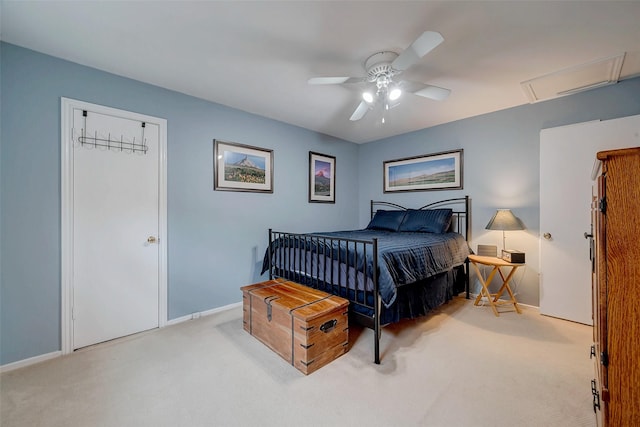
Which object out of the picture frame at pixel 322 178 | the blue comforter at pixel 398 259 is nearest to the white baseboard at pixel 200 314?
the blue comforter at pixel 398 259

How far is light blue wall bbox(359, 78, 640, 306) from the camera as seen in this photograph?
8.56 ft

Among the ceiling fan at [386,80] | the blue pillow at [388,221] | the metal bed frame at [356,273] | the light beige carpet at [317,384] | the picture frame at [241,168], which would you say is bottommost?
the light beige carpet at [317,384]

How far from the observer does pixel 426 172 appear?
3920 mm

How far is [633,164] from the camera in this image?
868mm

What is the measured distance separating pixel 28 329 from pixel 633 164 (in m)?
3.66

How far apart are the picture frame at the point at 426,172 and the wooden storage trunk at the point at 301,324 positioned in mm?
2589

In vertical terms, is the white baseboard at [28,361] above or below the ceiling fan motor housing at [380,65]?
below

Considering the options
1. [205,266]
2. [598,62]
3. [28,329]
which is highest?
[598,62]

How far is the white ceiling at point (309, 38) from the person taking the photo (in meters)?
1.60

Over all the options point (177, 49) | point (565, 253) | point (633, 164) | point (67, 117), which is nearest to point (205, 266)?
point (67, 117)

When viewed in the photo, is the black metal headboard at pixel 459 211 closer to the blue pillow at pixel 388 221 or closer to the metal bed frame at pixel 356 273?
the metal bed frame at pixel 356 273

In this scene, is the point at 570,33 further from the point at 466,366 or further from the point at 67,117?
the point at 67,117

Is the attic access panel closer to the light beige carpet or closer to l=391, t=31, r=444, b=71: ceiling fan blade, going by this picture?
l=391, t=31, r=444, b=71: ceiling fan blade

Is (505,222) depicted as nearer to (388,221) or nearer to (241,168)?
(388,221)
